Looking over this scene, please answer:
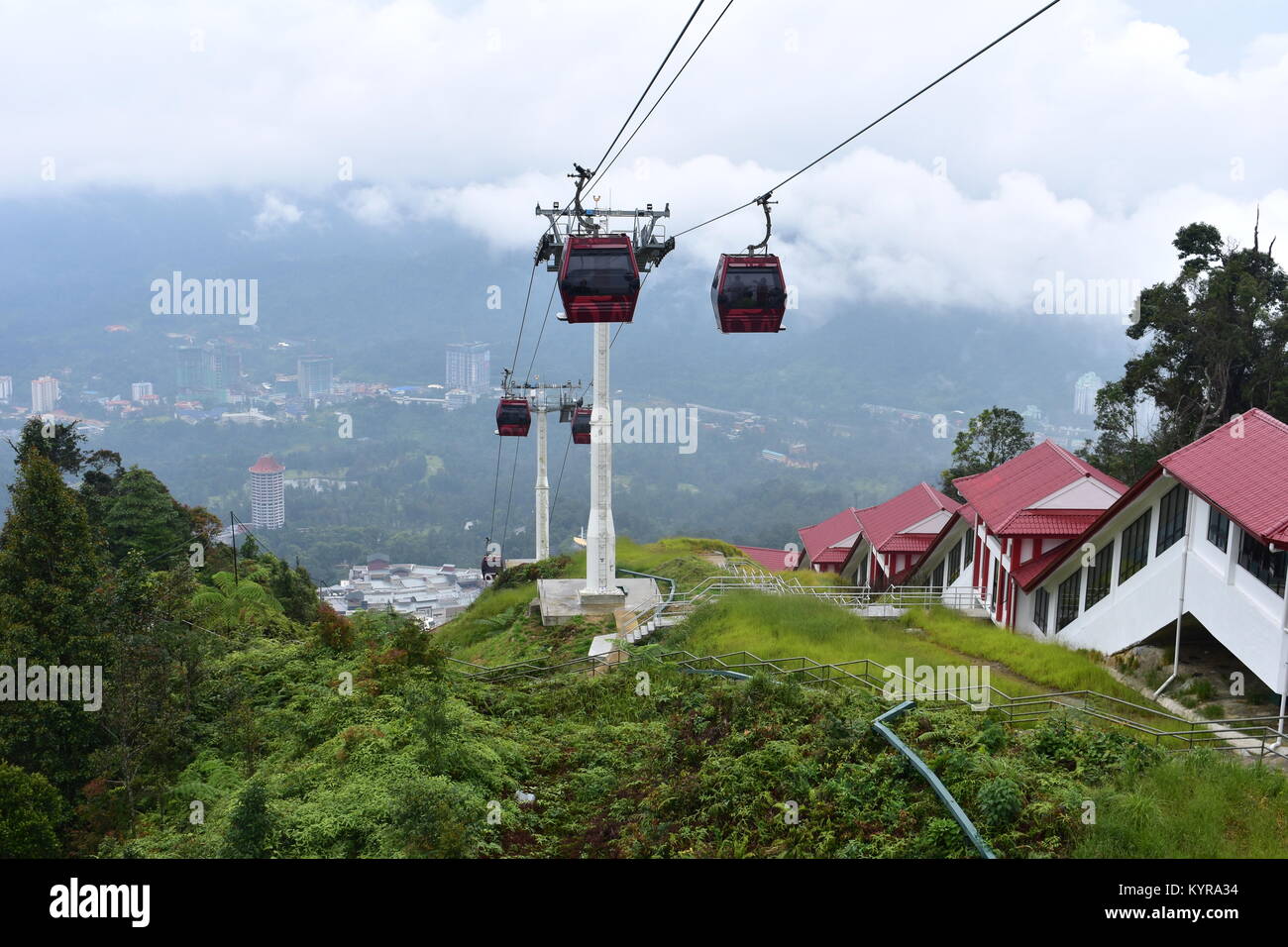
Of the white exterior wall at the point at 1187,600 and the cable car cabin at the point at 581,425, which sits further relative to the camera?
the cable car cabin at the point at 581,425

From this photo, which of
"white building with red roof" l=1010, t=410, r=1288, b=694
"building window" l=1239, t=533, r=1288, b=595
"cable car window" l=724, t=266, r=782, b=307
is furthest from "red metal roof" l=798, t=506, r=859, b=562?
"building window" l=1239, t=533, r=1288, b=595

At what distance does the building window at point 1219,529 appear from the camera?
15.9 m

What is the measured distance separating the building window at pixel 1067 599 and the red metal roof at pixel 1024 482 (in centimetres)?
200

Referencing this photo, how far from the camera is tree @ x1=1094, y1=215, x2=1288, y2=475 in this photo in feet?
111

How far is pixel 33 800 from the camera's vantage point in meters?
13.2

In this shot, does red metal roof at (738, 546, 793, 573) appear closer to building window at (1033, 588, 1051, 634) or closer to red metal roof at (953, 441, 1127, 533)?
red metal roof at (953, 441, 1127, 533)

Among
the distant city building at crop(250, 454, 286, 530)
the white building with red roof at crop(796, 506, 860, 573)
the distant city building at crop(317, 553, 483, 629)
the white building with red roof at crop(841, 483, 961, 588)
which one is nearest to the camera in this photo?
the white building with red roof at crop(841, 483, 961, 588)

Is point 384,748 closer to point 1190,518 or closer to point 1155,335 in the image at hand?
point 1190,518

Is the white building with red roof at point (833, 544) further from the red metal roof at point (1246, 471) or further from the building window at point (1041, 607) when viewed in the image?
the red metal roof at point (1246, 471)

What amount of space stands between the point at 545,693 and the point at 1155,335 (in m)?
30.5

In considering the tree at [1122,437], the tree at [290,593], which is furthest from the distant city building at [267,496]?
the tree at [1122,437]

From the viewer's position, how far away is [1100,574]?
2141cm

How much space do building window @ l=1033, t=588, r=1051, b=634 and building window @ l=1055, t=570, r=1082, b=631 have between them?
532 mm
